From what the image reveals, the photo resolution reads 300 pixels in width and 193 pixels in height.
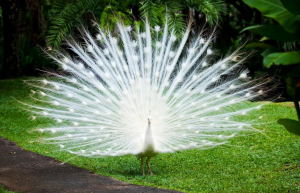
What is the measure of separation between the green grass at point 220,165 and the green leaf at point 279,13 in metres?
2.64

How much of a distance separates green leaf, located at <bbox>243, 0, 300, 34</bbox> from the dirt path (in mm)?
2570

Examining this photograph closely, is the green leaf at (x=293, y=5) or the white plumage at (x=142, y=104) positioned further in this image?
the white plumage at (x=142, y=104)

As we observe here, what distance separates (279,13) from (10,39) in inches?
410

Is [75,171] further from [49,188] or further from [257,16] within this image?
[257,16]

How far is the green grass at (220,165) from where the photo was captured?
528 cm

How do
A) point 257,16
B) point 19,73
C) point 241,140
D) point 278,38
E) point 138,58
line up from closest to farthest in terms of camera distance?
point 278,38, point 138,58, point 241,140, point 19,73, point 257,16

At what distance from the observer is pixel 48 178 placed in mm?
5457

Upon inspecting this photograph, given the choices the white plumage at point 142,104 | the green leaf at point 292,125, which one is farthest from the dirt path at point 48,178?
the green leaf at point 292,125

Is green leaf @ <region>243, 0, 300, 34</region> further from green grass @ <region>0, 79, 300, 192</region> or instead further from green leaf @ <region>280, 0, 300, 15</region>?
green grass @ <region>0, 79, 300, 192</region>

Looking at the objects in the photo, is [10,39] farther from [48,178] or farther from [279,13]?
[279,13]

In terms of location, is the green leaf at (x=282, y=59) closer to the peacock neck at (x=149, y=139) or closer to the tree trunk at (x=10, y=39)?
the peacock neck at (x=149, y=139)

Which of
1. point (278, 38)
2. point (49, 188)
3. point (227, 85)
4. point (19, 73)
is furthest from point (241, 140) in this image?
point (19, 73)

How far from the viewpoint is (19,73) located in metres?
12.9

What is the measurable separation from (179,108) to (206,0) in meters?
4.17
